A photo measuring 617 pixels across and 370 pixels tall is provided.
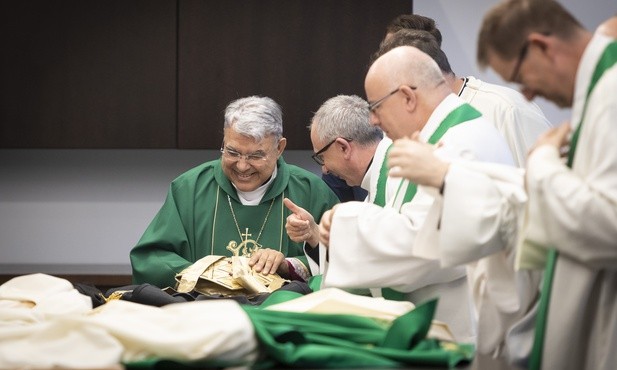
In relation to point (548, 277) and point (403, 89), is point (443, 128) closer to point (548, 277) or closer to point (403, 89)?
point (403, 89)

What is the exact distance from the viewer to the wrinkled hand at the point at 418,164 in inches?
108

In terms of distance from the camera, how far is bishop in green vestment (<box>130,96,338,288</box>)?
16.0 ft

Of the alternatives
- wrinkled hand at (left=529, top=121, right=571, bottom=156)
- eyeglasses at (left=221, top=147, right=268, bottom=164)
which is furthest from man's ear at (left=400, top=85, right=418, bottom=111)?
eyeglasses at (left=221, top=147, right=268, bottom=164)

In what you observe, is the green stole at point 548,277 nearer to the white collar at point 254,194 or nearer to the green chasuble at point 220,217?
the green chasuble at point 220,217

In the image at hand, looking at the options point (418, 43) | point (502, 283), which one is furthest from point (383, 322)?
point (418, 43)

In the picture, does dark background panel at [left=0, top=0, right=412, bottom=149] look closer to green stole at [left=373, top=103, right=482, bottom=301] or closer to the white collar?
the white collar

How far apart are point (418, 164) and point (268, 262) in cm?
179

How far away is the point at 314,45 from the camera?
680 cm

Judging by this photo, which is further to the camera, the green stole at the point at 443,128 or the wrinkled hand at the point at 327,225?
the green stole at the point at 443,128

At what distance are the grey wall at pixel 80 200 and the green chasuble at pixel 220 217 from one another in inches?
83.7

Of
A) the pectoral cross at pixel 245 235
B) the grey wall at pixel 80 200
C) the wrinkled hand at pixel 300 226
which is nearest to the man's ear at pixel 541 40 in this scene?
the wrinkled hand at pixel 300 226

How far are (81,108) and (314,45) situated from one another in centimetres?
144

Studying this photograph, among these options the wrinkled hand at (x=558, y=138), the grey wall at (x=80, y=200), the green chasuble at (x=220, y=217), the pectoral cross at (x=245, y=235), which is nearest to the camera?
the wrinkled hand at (x=558, y=138)

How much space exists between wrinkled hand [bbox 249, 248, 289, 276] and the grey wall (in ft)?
8.97
